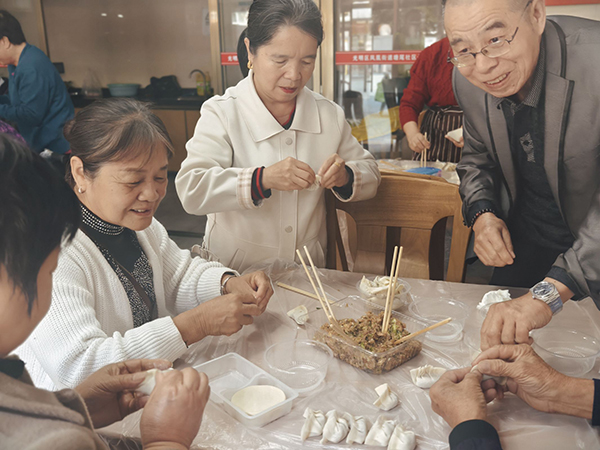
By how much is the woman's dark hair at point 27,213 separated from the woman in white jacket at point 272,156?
1100 millimetres

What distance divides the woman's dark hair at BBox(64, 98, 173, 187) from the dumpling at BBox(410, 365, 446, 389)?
72 centimetres

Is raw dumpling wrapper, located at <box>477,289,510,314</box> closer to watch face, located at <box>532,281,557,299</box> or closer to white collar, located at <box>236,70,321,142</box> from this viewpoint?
watch face, located at <box>532,281,557,299</box>

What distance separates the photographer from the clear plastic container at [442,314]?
3.79 feet

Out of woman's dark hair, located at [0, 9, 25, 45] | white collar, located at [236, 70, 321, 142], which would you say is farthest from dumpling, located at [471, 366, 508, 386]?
woman's dark hair, located at [0, 9, 25, 45]

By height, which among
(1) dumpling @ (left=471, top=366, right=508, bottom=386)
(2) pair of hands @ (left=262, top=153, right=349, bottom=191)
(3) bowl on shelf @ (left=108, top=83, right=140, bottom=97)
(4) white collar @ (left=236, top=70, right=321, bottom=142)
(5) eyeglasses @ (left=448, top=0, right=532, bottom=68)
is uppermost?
(5) eyeglasses @ (left=448, top=0, right=532, bottom=68)

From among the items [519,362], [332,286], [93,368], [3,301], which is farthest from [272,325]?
[3,301]

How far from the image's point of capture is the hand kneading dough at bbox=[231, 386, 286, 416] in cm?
88

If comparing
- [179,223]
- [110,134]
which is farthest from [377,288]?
[179,223]

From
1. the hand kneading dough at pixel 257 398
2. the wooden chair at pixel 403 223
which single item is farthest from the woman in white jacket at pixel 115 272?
the wooden chair at pixel 403 223

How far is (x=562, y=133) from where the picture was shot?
4.36 feet

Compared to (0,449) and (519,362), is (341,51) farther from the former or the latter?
(0,449)

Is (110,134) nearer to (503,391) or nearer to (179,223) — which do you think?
(503,391)

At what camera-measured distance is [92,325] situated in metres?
0.97

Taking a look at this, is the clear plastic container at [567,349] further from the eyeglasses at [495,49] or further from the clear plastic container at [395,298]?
the eyeglasses at [495,49]
